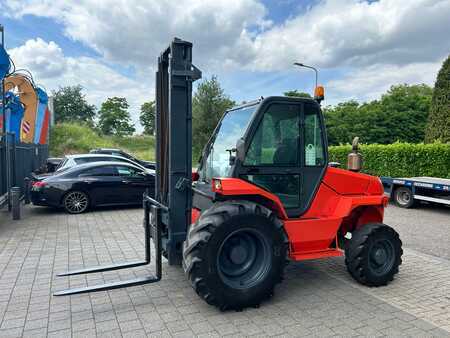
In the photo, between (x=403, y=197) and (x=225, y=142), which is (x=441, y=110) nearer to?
(x=403, y=197)

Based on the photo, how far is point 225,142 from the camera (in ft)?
15.6

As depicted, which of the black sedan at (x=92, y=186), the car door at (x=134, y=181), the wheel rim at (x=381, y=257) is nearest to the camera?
the wheel rim at (x=381, y=257)

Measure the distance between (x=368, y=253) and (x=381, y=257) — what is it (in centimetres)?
29

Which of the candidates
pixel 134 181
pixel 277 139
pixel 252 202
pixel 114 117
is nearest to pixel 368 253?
pixel 252 202

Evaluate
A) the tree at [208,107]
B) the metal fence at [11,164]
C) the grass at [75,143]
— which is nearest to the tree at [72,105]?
the grass at [75,143]

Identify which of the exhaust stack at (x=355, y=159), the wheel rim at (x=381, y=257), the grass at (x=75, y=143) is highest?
the grass at (x=75, y=143)

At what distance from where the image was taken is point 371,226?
4777 millimetres

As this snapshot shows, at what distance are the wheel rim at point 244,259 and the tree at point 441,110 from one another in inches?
680

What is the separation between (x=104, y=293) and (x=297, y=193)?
2787mm

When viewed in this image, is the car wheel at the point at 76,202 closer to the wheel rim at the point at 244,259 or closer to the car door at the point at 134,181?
the car door at the point at 134,181

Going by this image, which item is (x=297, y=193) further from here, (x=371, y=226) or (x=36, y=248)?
(x=36, y=248)

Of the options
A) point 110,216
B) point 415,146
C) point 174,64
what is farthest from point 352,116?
point 174,64

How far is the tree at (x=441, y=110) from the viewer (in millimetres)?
17781

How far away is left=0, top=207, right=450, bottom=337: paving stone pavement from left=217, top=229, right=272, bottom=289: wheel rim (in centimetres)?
36
